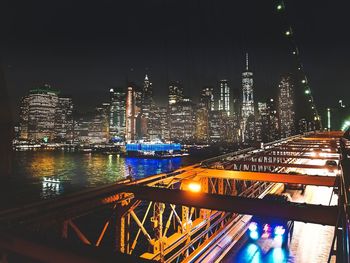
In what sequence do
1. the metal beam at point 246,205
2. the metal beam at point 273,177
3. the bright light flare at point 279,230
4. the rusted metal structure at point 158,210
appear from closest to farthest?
the rusted metal structure at point 158,210
the metal beam at point 246,205
the metal beam at point 273,177
the bright light flare at point 279,230

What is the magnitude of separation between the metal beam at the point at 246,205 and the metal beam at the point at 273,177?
2.82 meters

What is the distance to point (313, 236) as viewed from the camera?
11727 mm

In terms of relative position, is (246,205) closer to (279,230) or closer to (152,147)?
(279,230)

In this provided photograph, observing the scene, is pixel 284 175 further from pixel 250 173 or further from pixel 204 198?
pixel 204 198

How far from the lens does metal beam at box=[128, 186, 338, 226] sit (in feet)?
15.4

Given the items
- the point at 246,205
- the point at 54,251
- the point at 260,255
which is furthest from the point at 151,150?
the point at 54,251

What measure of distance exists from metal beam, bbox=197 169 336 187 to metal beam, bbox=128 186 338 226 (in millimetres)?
2816

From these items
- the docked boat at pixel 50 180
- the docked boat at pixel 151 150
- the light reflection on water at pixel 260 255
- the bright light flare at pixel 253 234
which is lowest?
the docked boat at pixel 50 180

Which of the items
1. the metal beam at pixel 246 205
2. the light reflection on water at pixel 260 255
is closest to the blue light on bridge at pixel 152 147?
the light reflection on water at pixel 260 255

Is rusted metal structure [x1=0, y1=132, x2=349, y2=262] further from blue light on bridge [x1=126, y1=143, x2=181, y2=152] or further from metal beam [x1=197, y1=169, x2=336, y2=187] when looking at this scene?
blue light on bridge [x1=126, y1=143, x2=181, y2=152]

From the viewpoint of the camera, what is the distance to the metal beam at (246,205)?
4699 millimetres

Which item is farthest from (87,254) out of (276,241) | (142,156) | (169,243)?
(142,156)

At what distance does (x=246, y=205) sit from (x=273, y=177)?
14.2 feet

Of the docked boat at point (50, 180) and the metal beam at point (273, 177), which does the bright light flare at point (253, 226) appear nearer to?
the metal beam at point (273, 177)
